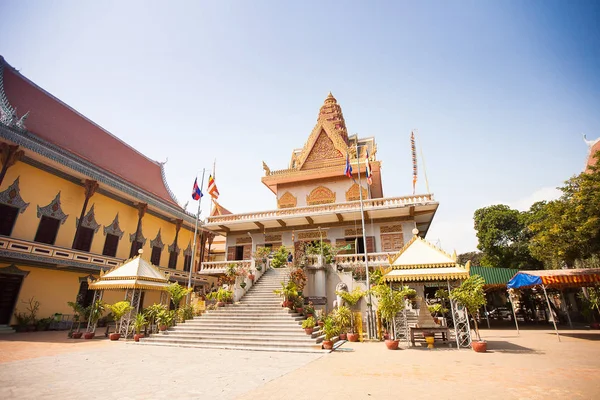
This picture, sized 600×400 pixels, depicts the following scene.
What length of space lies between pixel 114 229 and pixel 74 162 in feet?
16.5

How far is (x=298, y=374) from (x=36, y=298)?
1559 centimetres

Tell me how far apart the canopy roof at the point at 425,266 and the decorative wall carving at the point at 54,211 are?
16.8 meters

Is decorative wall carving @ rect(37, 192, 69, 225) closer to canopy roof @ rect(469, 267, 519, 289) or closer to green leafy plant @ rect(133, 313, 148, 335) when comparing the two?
green leafy plant @ rect(133, 313, 148, 335)

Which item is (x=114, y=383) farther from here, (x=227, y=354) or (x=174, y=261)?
(x=174, y=261)

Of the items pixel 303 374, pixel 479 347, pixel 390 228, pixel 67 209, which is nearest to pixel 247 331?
pixel 303 374

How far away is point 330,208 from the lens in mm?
18656

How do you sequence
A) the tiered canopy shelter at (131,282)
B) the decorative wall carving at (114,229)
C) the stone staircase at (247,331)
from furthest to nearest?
the decorative wall carving at (114,229)
the tiered canopy shelter at (131,282)
the stone staircase at (247,331)

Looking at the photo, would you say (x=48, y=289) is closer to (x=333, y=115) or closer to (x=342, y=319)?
(x=342, y=319)

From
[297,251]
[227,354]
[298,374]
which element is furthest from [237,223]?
[298,374]

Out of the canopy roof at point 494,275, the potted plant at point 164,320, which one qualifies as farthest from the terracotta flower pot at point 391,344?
the canopy roof at point 494,275

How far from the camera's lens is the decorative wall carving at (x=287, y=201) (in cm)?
2192

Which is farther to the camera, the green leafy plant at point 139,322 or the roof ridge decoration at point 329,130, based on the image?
the roof ridge decoration at point 329,130

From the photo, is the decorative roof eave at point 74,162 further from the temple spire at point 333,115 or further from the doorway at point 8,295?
the temple spire at point 333,115

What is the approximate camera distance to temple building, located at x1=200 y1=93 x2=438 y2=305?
54.5 ft
